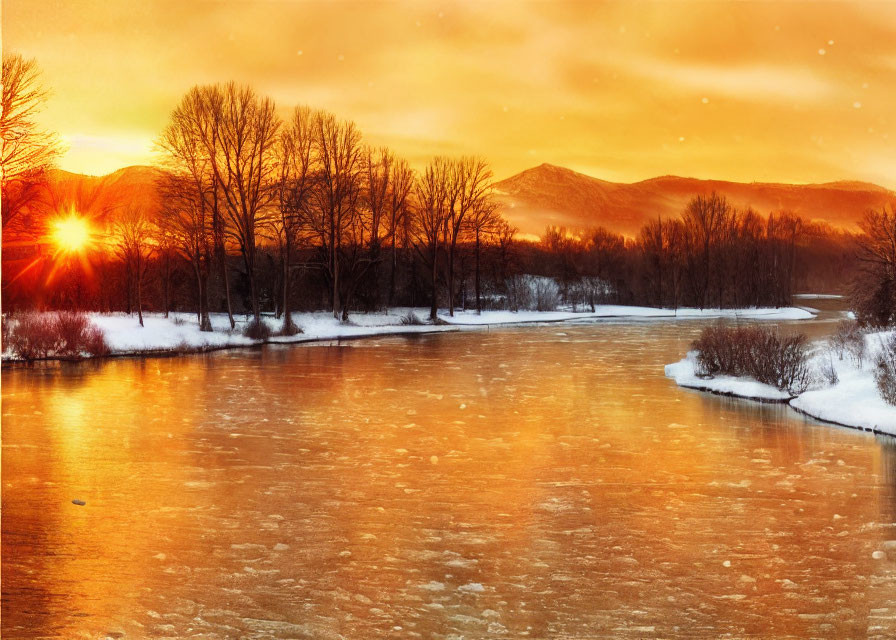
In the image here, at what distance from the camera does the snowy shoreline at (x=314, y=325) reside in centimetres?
3675

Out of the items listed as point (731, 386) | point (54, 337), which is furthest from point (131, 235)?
point (731, 386)

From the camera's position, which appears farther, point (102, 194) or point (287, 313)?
point (102, 194)

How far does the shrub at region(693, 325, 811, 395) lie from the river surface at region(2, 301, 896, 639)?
191 centimetres

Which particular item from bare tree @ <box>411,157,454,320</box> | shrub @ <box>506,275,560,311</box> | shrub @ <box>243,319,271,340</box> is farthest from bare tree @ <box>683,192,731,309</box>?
shrub @ <box>243,319,271,340</box>

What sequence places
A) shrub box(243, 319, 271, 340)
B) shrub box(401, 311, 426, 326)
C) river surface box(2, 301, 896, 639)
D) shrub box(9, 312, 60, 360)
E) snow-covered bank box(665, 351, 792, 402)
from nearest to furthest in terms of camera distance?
river surface box(2, 301, 896, 639) → snow-covered bank box(665, 351, 792, 402) → shrub box(9, 312, 60, 360) → shrub box(243, 319, 271, 340) → shrub box(401, 311, 426, 326)

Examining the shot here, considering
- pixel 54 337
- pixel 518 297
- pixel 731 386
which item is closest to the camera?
pixel 731 386

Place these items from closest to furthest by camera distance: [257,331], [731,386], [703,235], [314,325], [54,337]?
[731,386] → [54,337] → [257,331] → [314,325] → [703,235]

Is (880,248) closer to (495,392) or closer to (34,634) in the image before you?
(495,392)

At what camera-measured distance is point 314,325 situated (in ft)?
164

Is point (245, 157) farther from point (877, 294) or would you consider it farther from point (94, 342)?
point (877, 294)

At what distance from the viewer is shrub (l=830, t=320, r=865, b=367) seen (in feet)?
76.3

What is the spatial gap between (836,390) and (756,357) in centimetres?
298

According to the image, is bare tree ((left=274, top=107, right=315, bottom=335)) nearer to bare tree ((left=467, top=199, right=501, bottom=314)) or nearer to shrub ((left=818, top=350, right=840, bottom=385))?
bare tree ((left=467, top=199, right=501, bottom=314))

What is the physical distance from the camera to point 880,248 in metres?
38.1
